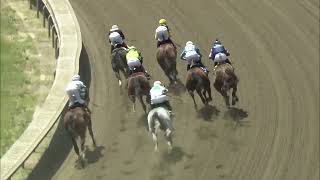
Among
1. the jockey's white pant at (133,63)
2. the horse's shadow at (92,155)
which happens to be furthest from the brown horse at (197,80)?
the horse's shadow at (92,155)

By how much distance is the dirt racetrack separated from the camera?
47.9 feet

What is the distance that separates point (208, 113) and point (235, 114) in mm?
765

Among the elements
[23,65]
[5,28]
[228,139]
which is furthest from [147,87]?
A: [5,28]

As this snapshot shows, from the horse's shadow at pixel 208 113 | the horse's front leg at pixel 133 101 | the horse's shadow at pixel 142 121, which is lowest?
the horse's shadow at pixel 142 121

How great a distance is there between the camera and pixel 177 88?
17.5m

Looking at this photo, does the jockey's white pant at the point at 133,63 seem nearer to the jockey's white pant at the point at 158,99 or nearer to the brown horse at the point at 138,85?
the brown horse at the point at 138,85

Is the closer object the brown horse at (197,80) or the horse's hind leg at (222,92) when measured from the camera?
the brown horse at (197,80)

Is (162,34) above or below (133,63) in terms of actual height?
above

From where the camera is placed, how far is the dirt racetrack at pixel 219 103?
47.9 ft

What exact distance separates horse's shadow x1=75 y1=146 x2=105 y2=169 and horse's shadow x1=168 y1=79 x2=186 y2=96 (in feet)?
10.2

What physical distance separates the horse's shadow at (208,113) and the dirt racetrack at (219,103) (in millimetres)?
29

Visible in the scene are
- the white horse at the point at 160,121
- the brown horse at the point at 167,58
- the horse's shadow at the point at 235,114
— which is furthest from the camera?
the brown horse at the point at 167,58

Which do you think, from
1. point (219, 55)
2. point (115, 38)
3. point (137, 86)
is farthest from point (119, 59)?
point (219, 55)

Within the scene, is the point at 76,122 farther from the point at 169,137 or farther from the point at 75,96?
the point at 169,137
